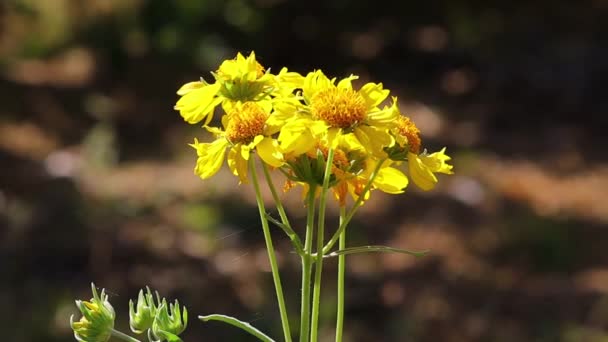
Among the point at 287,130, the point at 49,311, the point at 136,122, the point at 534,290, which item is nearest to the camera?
the point at 287,130

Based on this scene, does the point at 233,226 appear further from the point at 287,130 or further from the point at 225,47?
the point at 287,130

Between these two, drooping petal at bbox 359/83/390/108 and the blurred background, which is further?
the blurred background

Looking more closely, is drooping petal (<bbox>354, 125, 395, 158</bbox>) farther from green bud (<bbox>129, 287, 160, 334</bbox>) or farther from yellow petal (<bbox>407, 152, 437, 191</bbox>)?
green bud (<bbox>129, 287, 160, 334</bbox>)

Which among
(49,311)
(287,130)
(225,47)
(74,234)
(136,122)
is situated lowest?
(287,130)

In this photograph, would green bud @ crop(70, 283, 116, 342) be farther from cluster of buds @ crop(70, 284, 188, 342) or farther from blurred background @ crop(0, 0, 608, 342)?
blurred background @ crop(0, 0, 608, 342)

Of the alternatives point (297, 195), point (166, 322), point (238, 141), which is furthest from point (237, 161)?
point (297, 195)

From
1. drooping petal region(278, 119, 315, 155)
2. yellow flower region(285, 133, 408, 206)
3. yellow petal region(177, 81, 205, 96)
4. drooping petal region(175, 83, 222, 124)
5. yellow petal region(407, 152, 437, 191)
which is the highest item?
yellow petal region(177, 81, 205, 96)

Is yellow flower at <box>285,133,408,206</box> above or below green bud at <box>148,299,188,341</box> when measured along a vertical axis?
above

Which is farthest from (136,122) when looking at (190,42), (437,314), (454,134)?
(437,314)

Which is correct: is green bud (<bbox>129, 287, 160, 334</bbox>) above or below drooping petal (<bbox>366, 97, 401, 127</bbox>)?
below

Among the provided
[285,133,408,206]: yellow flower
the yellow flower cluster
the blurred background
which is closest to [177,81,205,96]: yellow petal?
the yellow flower cluster
